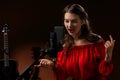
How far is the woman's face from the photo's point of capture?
5.78ft

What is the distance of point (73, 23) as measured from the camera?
1773 mm

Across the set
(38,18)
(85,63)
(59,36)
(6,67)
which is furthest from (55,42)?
(38,18)

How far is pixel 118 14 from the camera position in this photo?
11.3ft

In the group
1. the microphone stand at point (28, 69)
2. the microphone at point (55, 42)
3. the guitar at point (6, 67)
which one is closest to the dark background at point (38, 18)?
the microphone stand at point (28, 69)

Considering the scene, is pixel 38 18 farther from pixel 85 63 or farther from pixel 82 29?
pixel 85 63

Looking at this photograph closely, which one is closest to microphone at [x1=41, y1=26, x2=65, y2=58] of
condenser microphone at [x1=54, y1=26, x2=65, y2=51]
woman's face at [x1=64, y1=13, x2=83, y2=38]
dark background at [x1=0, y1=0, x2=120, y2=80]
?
condenser microphone at [x1=54, y1=26, x2=65, y2=51]

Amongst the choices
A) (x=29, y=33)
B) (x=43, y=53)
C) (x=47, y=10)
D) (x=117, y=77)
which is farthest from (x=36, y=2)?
(x=43, y=53)

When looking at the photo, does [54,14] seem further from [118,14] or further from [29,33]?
[118,14]

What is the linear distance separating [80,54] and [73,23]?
21 centimetres

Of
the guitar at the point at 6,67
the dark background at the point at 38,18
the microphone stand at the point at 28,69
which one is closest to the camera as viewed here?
the microphone stand at the point at 28,69

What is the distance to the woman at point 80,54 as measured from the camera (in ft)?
5.78

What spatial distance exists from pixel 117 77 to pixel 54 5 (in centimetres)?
119

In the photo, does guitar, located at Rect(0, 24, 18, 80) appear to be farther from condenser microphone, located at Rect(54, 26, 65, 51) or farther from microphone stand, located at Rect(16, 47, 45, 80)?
condenser microphone, located at Rect(54, 26, 65, 51)

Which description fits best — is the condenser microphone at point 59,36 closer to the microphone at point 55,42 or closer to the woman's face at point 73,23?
the microphone at point 55,42
